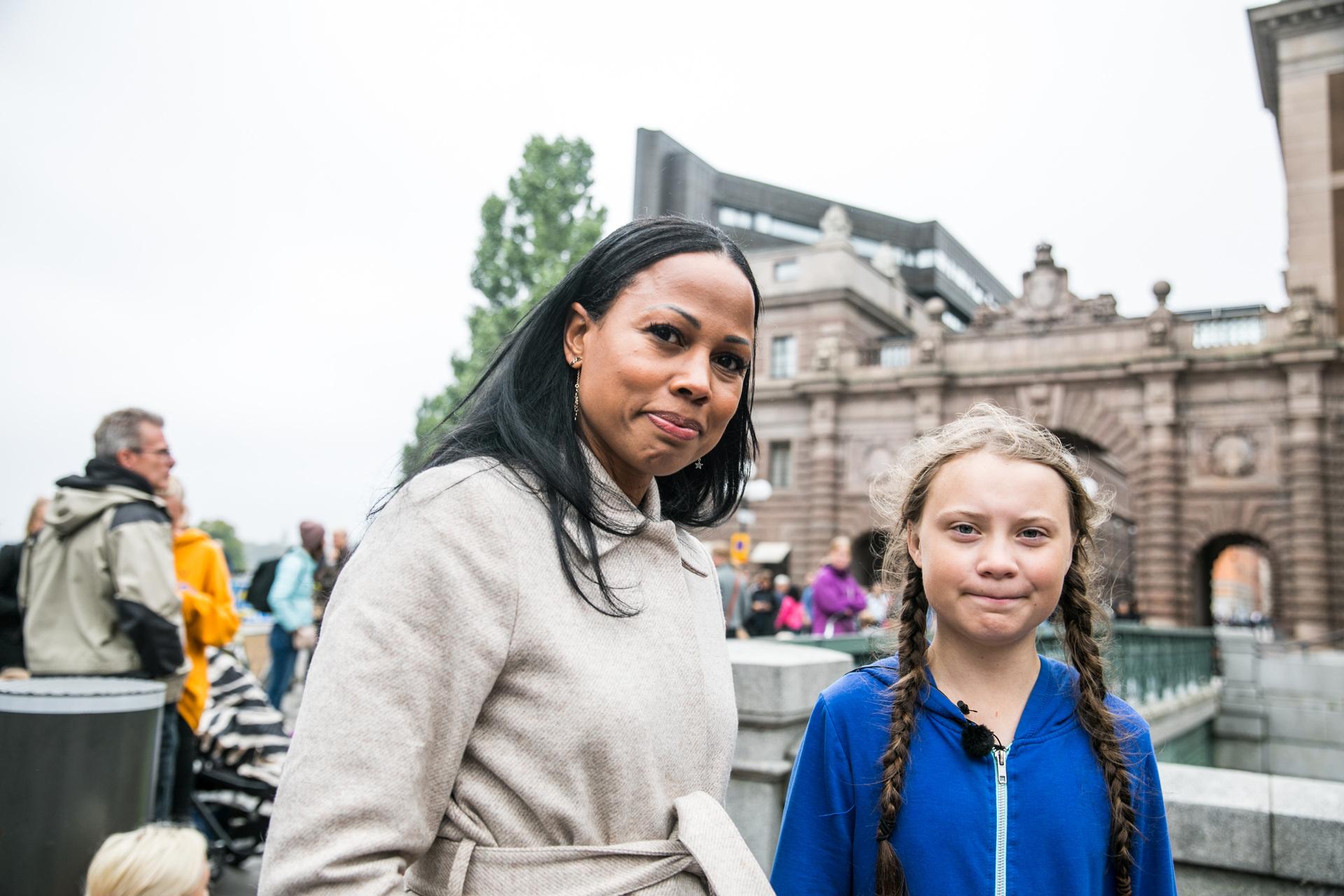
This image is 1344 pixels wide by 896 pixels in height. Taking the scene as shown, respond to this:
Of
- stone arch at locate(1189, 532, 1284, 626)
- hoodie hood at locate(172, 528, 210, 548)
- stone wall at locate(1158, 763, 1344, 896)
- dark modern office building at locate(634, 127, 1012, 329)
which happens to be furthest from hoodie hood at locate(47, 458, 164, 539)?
stone arch at locate(1189, 532, 1284, 626)

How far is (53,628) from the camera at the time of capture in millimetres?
4574

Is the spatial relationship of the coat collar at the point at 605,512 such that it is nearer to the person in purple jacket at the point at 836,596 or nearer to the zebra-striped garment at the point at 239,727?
the zebra-striped garment at the point at 239,727

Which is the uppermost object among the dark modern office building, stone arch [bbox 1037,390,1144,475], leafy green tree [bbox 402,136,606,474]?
the dark modern office building

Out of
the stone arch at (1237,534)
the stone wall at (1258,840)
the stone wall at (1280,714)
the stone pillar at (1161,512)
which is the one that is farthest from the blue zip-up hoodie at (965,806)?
the stone arch at (1237,534)

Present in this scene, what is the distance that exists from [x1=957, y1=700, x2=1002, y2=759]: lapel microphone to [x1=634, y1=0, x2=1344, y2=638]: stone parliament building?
2226 cm

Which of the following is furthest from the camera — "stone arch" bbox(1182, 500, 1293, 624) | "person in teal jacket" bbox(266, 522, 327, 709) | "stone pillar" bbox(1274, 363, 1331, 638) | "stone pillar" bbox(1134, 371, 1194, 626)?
"stone pillar" bbox(1134, 371, 1194, 626)

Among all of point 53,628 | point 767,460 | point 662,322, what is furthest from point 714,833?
point 767,460

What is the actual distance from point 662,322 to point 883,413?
1124 inches

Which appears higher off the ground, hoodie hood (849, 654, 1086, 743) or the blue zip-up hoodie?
hoodie hood (849, 654, 1086, 743)

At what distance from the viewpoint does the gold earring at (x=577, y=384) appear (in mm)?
1735

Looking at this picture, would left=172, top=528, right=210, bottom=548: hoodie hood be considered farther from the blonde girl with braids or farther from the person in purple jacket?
the person in purple jacket

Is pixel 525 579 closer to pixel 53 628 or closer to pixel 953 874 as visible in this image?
pixel 953 874

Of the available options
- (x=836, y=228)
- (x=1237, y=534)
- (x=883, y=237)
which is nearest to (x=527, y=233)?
(x=836, y=228)

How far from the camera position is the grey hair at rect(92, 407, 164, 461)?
184 inches
